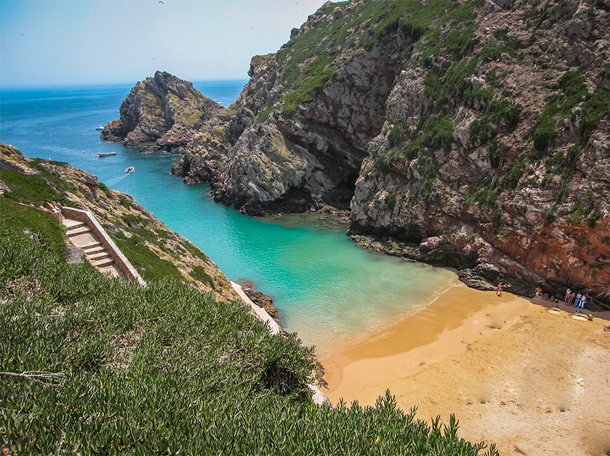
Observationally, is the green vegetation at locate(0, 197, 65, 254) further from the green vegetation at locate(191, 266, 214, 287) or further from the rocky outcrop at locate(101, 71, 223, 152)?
the rocky outcrop at locate(101, 71, 223, 152)

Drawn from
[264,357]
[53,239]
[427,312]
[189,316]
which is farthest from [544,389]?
[53,239]

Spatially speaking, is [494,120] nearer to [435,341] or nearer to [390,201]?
[390,201]

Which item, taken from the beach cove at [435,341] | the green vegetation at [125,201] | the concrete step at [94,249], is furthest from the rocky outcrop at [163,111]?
the concrete step at [94,249]

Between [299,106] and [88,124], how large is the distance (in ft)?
373

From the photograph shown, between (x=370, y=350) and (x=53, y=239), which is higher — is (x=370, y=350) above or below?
below

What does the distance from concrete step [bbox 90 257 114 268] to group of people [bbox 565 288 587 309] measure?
28.5 meters

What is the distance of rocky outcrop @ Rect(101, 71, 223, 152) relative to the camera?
96938 mm

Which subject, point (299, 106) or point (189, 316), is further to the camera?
point (299, 106)

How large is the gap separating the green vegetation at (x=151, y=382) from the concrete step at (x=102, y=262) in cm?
401

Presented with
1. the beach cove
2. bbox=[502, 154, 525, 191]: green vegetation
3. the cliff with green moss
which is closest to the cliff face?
the cliff with green moss

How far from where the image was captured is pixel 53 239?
1664 cm

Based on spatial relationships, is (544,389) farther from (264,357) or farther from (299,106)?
(299,106)

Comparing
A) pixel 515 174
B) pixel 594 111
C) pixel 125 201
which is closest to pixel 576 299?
pixel 515 174

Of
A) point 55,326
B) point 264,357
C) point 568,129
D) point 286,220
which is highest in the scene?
point 568,129
